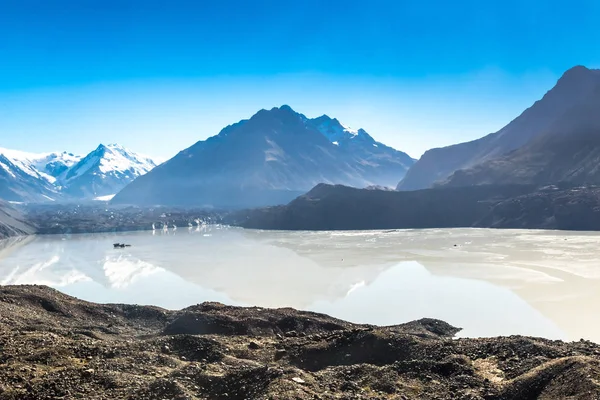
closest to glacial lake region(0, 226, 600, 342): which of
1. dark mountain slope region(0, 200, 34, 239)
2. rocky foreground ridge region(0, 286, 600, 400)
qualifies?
rocky foreground ridge region(0, 286, 600, 400)

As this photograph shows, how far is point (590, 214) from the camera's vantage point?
385ft

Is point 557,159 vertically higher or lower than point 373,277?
higher

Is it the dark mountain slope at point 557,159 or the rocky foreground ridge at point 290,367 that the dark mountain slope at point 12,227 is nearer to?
the rocky foreground ridge at point 290,367

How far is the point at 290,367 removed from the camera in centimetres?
1862

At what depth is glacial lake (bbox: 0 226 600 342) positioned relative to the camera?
131ft

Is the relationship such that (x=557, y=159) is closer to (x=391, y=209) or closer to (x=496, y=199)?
(x=496, y=199)

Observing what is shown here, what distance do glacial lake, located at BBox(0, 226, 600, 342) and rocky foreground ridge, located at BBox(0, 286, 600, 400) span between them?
13945 millimetres

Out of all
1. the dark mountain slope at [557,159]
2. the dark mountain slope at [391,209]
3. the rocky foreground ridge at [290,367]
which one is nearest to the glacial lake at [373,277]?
the rocky foreground ridge at [290,367]

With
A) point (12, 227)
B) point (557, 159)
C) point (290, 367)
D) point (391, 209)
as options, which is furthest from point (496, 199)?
point (12, 227)

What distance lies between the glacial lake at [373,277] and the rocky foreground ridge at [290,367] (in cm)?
1394

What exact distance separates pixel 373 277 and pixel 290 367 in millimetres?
42666

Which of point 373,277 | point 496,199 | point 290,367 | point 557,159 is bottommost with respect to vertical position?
point 373,277

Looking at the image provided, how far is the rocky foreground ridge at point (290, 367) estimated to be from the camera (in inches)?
614

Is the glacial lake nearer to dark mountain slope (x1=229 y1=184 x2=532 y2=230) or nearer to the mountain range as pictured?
the mountain range
